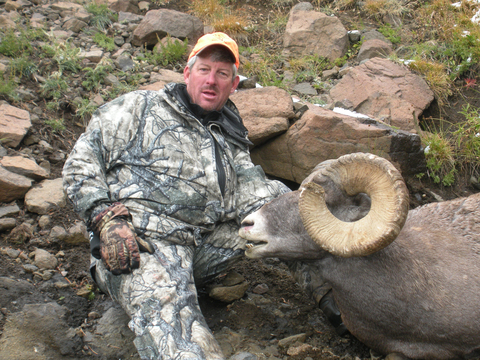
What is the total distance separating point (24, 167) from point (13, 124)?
0.73m

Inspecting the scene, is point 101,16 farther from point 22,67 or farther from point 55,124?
point 55,124

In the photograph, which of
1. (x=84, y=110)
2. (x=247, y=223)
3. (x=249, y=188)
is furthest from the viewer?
(x=84, y=110)

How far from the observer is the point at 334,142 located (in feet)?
18.1

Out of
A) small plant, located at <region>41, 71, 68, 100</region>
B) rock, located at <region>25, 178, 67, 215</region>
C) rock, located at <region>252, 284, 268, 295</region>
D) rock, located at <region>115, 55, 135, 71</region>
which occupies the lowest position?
rock, located at <region>252, 284, 268, 295</region>

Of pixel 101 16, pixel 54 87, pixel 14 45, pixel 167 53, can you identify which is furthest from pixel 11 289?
pixel 101 16

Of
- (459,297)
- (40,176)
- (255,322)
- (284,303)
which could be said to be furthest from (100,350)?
(459,297)

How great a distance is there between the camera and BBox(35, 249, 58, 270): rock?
4023 millimetres

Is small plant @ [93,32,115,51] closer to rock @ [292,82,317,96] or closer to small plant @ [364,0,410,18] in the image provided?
rock @ [292,82,317,96]

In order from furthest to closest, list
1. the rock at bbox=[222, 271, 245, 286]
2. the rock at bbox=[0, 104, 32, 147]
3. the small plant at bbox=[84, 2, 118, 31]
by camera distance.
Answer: the small plant at bbox=[84, 2, 118, 31] → the rock at bbox=[0, 104, 32, 147] → the rock at bbox=[222, 271, 245, 286]

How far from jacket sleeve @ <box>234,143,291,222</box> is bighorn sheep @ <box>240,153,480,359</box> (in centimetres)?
67

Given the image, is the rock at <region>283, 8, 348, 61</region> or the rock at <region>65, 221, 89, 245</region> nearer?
the rock at <region>65, 221, 89, 245</region>

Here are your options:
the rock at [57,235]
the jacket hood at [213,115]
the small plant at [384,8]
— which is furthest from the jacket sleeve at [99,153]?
the small plant at [384,8]

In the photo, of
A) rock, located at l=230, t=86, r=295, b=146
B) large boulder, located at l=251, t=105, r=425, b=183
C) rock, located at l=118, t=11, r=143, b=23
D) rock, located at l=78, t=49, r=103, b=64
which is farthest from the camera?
rock, located at l=118, t=11, r=143, b=23

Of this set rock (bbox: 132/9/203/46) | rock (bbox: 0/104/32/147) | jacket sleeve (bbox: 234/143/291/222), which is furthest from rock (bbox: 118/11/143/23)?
jacket sleeve (bbox: 234/143/291/222)
